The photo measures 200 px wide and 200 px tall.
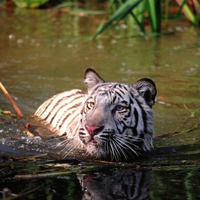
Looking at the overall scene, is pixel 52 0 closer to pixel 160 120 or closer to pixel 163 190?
pixel 160 120

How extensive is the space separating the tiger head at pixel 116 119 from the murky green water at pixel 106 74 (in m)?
0.26

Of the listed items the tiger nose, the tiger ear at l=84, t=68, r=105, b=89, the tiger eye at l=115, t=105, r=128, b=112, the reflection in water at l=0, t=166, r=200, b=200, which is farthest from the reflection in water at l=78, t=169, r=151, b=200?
the tiger ear at l=84, t=68, r=105, b=89

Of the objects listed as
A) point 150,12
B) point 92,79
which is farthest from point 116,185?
point 150,12

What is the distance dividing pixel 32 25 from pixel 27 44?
4.61 feet

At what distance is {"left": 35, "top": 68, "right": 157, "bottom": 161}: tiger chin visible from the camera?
15.3 ft

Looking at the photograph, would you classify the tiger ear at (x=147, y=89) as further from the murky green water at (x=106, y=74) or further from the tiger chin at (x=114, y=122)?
the murky green water at (x=106, y=74)

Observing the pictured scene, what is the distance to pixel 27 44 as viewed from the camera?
9.68m

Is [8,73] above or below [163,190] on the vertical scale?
below

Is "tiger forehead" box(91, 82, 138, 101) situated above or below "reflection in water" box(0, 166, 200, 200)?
above

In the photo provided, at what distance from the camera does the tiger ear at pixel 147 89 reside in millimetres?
5062

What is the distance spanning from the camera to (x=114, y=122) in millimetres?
4816

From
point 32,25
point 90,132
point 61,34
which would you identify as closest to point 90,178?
point 90,132

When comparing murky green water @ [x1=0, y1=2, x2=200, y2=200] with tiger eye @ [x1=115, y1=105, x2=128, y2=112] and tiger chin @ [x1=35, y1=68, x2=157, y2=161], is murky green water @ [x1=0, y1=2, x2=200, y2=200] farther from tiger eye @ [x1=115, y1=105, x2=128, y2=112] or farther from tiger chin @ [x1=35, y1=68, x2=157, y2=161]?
tiger eye @ [x1=115, y1=105, x2=128, y2=112]

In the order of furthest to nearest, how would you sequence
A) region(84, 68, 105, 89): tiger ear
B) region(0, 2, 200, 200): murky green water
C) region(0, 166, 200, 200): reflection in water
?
region(84, 68, 105, 89): tiger ear < region(0, 2, 200, 200): murky green water < region(0, 166, 200, 200): reflection in water
